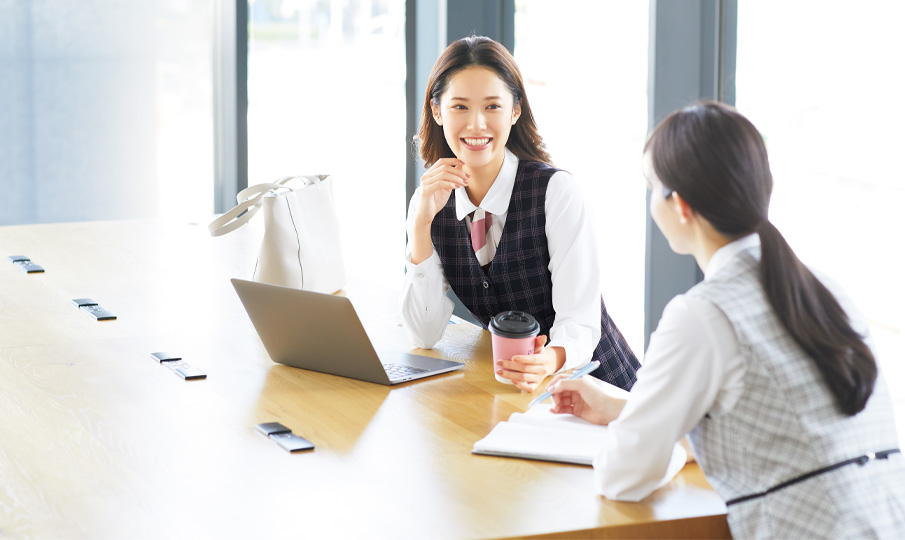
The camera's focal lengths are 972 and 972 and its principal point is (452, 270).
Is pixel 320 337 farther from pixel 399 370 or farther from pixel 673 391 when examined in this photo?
A: pixel 673 391

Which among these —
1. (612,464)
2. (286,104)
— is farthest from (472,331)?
(286,104)

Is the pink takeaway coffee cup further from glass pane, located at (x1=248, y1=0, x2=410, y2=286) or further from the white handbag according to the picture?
glass pane, located at (x1=248, y1=0, x2=410, y2=286)

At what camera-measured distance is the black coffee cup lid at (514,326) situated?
5.55 ft

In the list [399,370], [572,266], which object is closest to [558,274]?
[572,266]

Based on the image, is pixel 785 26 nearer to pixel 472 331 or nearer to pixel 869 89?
pixel 869 89

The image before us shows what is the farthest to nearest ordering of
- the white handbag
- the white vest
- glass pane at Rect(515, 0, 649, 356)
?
glass pane at Rect(515, 0, 649, 356) → the white handbag → the white vest

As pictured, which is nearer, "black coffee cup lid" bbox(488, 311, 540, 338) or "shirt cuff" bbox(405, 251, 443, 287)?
"black coffee cup lid" bbox(488, 311, 540, 338)

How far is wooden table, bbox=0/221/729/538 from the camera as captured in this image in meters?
1.17

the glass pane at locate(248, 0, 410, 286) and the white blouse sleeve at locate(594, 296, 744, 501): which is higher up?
the glass pane at locate(248, 0, 410, 286)

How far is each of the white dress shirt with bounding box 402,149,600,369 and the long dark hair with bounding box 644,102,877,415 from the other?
0.72 metres

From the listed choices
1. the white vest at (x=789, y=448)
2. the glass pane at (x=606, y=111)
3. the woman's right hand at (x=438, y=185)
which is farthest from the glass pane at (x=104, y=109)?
the white vest at (x=789, y=448)

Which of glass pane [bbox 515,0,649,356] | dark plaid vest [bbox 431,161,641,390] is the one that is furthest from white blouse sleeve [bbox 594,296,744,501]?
glass pane [bbox 515,0,649,356]

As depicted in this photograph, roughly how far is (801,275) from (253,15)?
4.14 m

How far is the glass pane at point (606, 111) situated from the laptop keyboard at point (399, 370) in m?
1.13
